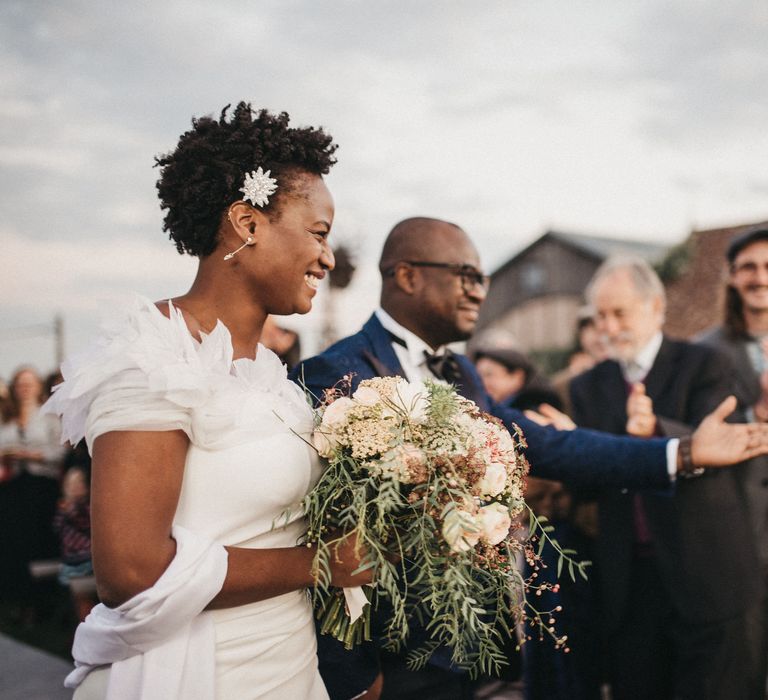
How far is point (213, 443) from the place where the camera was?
181 cm

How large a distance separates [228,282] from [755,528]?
318 centimetres

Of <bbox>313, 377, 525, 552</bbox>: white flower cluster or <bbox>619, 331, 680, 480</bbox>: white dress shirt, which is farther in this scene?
<bbox>619, 331, 680, 480</bbox>: white dress shirt

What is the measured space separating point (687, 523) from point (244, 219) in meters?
2.76

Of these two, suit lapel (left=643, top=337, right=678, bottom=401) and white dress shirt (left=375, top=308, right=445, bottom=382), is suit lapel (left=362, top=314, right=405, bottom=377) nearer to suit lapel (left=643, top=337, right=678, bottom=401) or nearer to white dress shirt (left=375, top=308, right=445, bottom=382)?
white dress shirt (left=375, top=308, right=445, bottom=382)

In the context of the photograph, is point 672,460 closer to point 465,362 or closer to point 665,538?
point 665,538

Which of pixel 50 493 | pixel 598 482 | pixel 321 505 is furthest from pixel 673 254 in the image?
pixel 321 505

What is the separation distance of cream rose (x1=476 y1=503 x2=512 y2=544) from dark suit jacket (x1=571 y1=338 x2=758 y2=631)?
6.70 ft

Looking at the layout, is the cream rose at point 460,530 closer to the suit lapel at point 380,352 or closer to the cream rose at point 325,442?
the cream rose at point 325,442

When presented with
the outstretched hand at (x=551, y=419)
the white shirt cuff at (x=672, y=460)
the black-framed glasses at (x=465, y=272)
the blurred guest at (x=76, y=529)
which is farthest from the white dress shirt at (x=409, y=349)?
the blurred guest at (x=76, y=529)

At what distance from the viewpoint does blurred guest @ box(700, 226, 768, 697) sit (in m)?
3.95

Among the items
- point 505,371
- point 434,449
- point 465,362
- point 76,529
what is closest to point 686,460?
point 465,362

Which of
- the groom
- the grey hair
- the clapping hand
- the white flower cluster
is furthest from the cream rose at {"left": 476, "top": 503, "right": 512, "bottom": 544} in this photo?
the grey hair

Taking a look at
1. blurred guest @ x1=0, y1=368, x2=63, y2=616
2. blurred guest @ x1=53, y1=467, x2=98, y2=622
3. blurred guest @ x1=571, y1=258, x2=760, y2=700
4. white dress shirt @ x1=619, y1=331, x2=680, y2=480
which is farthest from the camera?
blurred guest @ x1=0, y1=368, x2=63, y2=616

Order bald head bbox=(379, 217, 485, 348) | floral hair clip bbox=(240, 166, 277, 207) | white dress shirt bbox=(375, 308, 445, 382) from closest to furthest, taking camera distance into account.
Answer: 1. floral hair clip bbox=(240, 166, 277, 207)
2. white dress shirt bbox=(375, 308, 445, 382)
3. bald head bbox=(379, 217, 485, 348)
